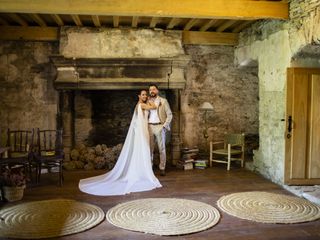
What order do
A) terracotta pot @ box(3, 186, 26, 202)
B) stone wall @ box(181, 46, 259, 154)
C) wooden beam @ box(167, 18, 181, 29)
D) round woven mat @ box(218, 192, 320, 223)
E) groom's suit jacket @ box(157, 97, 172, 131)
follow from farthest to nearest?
stone wall @ box(181, 46, 259, 154)
wooden beam @ box(167, 18, 181, 29)
groom's suit jacket @ box(157, 97, 172, 131)
terracotta pot @ box(3, 186, 26, 202)
round woven mat @ box(218, 192, 320, 223)

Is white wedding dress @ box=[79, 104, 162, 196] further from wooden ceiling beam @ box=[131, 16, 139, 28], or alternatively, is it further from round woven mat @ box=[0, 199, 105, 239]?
Answer: wooden ceiling beam @ box=[131, 16, 139, 28]

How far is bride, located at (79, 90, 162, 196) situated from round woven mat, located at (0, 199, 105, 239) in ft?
2.83

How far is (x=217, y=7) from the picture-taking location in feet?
15.5

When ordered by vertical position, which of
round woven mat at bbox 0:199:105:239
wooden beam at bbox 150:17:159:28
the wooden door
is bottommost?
round woven mat at bbox 0:199:105:239

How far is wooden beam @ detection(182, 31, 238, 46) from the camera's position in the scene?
6723 mm

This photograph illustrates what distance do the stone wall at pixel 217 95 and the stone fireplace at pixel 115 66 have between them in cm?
29

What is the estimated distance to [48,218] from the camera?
3699 millimetres

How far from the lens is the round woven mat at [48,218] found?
3328mm

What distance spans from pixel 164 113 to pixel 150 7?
1.97 m

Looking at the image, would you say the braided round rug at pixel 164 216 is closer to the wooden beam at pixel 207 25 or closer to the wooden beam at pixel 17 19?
the wooden beam at pixel 207 25

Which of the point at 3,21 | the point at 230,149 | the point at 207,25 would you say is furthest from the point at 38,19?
the point at 230,149

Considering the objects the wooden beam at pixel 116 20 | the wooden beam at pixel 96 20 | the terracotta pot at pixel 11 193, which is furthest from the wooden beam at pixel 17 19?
the terracotta pot at pixel 11 193

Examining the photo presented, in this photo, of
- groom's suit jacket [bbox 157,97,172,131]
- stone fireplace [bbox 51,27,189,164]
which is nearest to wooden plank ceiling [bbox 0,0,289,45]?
stone fireplace [bbox 51,27,189,164]

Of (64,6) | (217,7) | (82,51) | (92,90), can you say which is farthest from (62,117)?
(217,7)
